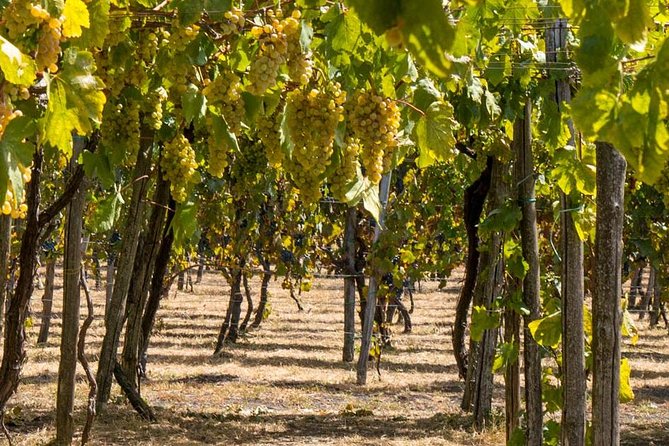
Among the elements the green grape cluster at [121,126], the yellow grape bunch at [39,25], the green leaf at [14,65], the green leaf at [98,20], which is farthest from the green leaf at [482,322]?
the green leaf at [14,65]

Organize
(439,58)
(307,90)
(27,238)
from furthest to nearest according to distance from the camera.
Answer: (27,238) < (307,90) < (439,58)

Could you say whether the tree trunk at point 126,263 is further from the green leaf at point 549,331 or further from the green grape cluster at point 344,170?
the green grape cluster at point 344,170

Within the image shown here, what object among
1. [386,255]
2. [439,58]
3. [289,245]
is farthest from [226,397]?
[439,58]

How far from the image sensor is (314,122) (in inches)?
83.3

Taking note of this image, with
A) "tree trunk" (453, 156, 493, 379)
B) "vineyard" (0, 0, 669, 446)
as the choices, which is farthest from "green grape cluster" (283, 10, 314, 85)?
"tree trunk" (453, 156, 493, 379)

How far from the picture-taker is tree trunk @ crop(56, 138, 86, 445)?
3.93 m

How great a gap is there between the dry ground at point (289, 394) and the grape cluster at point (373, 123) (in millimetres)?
3717

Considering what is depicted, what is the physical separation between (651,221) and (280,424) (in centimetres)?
454

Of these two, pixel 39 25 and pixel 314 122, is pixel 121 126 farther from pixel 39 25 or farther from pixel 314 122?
pixel 39 25

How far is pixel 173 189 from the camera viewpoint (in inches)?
119

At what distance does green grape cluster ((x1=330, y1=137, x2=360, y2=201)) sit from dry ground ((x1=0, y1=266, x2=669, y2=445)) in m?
3.47

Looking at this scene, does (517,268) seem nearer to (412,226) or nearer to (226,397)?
(226,397)

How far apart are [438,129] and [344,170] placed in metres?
0.26

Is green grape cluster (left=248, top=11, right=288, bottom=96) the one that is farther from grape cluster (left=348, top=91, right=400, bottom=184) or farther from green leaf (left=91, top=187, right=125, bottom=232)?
green leaf (left=91, top=187, right=125, bottom=232)
